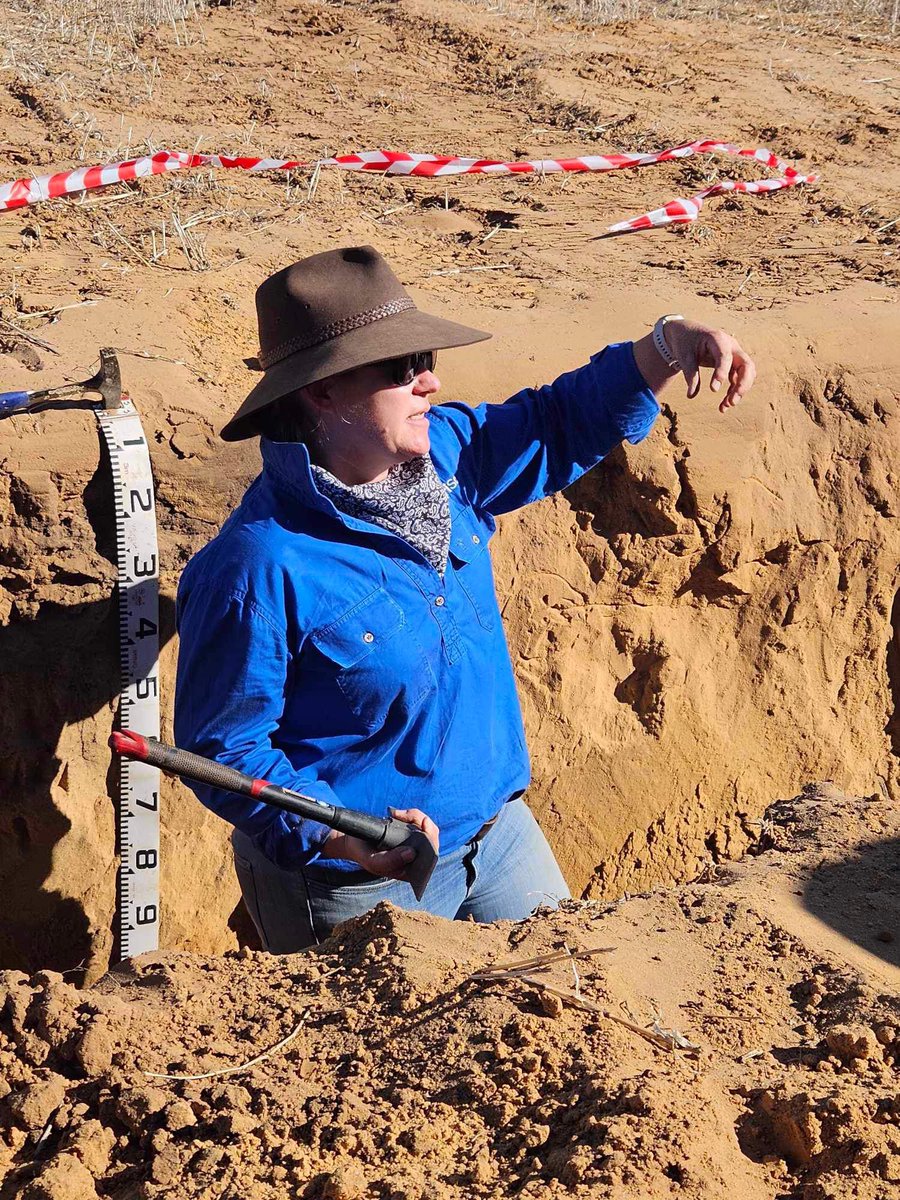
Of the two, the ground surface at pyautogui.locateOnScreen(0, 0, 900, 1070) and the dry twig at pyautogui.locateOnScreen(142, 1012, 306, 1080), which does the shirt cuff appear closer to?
the ground surface at pyautogui.locateOnScreen(0, 0, 900, 1070)

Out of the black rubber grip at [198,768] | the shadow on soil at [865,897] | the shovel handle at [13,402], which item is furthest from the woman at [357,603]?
the shovel handle at [13,402]

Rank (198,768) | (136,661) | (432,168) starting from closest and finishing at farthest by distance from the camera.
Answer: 1. (198,768)
2. (136,661)
3. (432,168)

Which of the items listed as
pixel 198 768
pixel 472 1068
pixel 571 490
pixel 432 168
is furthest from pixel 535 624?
pixel 432 168

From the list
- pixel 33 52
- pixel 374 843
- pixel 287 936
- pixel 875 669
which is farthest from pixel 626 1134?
pixel 33 52

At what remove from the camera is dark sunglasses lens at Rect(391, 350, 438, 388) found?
3.00 meters

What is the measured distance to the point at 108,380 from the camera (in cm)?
405

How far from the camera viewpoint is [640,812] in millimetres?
5023

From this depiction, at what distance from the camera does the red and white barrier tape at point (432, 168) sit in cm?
611

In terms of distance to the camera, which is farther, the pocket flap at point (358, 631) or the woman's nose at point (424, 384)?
the woman's nose at point (424, 384)

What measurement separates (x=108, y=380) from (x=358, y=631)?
1581mm

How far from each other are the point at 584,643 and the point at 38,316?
2348 mm

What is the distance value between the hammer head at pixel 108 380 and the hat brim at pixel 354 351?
1.12m

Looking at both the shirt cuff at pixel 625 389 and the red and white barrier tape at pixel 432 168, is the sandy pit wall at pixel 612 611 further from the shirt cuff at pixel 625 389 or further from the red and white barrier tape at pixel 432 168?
the red and white barrier tape at pixel 432 168

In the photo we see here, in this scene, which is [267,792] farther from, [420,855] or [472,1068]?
[472,1068]
